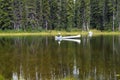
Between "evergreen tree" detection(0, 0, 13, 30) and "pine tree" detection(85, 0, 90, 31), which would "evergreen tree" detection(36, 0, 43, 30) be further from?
"pine tree" detection(85, 0, 90, 31)

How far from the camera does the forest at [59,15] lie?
88.9 meters

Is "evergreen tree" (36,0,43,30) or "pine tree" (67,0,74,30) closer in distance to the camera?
"evergreen tree" (36,0,43,30)

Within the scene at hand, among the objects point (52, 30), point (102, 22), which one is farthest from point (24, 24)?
point (102, 22)

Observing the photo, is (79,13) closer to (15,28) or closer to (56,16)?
(56,16)

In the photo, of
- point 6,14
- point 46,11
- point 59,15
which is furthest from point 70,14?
point 6,14

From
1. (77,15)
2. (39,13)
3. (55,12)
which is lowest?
(77,15)

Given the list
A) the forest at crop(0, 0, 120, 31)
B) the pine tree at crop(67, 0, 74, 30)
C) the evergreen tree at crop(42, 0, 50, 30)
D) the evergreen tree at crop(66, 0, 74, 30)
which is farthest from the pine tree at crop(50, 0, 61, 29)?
the pine tree at crop(67, 0, 74, 30)

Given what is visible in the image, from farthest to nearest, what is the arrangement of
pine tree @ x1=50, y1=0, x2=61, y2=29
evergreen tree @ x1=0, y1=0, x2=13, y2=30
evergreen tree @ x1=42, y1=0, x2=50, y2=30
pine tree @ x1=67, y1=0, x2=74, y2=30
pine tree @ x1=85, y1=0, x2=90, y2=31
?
1. pine tree @ x1=85, y1=0, x2=90, y2=31
2. pine tree @ x1=50, y1=0, x2=61, y2=29
3. pine tree @ x1=67, y1=0, x2=74, y2=30
4. evergreen tree @ x1=42, y1=0, x2=50, y2=30
5. evergreen tree @ x1=0, y1=0, x2=13, y2=30

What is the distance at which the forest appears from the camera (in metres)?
88.9

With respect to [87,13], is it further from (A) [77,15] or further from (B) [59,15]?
(B) [59,15]

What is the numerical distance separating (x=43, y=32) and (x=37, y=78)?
218 feet

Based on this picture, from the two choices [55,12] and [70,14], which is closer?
[70,14]

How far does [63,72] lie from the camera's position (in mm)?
23000

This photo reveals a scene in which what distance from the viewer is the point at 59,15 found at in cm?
9256
